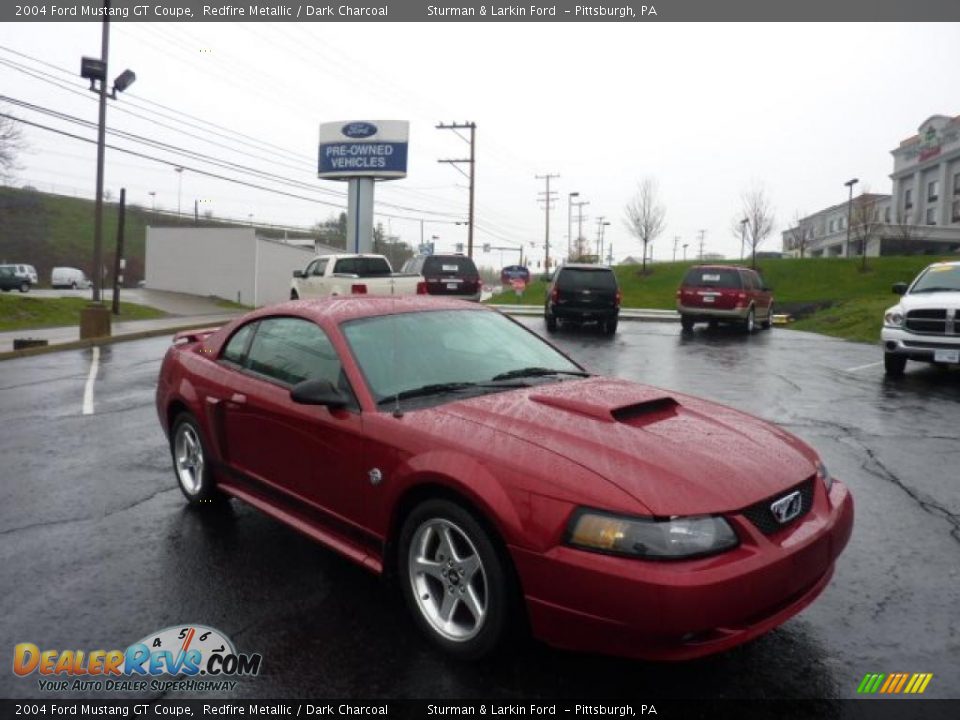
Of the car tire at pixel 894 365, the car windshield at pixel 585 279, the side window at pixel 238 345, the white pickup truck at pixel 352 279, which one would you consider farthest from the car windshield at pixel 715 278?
the side window at pixel 238 345

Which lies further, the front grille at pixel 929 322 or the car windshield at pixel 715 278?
the car windshield at pixel 715 278

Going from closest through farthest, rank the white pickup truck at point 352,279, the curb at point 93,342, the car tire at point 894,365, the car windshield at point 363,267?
the car tire at point 894,365, the curb at point 93,342, the white pickup truck at point 352,279, the car windshield at point 363,267

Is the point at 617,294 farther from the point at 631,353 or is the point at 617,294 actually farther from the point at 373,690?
the point at 373,690

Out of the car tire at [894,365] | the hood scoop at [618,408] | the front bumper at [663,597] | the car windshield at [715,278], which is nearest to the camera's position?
the front bumper at [663,597]

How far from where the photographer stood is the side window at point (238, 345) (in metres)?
4.72

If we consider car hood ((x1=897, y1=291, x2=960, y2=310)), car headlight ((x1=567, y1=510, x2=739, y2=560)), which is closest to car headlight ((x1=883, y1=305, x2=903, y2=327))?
car hood ((x1=897, y1=291, x2=960, y2=310))

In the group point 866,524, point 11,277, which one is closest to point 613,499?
point 866,524

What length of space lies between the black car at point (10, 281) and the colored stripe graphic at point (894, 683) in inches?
1950

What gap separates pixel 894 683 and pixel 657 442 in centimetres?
126

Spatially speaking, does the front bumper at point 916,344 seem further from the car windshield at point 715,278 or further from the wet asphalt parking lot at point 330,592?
the car windshield at point 715,278

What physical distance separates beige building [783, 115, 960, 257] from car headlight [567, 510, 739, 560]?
192 feet

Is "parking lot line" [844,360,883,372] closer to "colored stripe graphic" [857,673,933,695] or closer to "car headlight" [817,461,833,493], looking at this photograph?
"car headlight" [817,461,833,493]

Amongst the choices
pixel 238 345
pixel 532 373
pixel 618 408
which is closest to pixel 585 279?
pixel 238 345

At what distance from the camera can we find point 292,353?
4.25m
